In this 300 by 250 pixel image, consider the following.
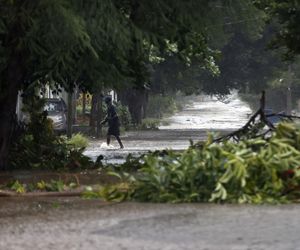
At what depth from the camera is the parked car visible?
118 ft

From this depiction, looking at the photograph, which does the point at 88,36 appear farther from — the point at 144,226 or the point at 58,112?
the point at 58,112

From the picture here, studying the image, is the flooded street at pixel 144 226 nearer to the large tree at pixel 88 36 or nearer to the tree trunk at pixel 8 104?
the large tree at pixel 88 36

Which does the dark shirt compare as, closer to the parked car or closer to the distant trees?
the parked car

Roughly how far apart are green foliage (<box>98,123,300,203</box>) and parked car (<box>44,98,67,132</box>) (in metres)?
23.5

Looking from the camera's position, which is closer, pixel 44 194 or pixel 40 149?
pixel 44 194

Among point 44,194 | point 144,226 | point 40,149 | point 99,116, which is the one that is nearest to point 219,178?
point 144,226

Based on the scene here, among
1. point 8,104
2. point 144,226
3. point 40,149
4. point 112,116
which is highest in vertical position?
point 8,104

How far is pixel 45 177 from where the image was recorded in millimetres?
15867

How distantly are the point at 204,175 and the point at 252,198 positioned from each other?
0.76 m

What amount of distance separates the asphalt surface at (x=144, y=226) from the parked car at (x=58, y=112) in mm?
23997

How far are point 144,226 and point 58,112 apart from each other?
90.3 feet

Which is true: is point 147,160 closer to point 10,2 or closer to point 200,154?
point 200,154

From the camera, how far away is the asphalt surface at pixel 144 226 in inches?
336

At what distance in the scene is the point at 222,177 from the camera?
38.4 feet
